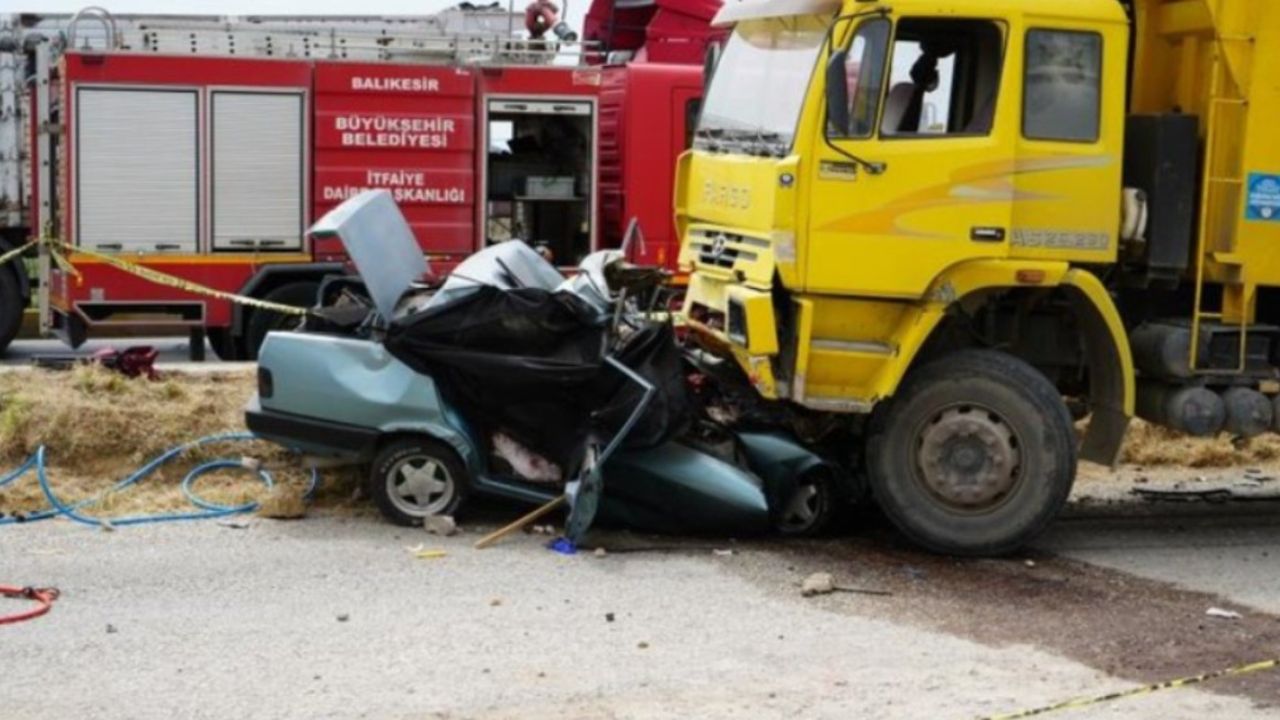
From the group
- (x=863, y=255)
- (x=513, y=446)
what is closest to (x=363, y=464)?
(x=513, y=446)

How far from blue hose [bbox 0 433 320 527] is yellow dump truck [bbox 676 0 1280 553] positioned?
2.73m

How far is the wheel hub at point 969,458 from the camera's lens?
9758 mm

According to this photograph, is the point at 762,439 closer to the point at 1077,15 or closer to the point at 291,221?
the point at 1077,15

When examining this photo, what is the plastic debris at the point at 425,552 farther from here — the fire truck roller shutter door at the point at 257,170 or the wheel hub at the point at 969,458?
the fire truck roller shutter door at the point at 257,170

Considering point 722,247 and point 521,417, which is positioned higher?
point 722,247

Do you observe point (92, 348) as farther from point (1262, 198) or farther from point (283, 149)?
point (1262, 198)

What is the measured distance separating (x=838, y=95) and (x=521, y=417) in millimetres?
2340

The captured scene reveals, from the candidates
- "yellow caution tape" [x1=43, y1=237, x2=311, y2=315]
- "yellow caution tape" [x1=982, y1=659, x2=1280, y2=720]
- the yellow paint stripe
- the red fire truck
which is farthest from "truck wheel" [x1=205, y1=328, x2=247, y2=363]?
"yellow caution tape" [x1=982, y1=659, x2=1280, y2=720]

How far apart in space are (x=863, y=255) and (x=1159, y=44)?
2205 mm

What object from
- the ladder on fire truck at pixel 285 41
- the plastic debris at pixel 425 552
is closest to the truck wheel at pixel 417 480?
the plastic debris at pixel 425 552

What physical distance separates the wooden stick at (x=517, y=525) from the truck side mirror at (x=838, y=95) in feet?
7.52

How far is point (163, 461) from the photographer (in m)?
10.7

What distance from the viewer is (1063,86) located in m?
9.60

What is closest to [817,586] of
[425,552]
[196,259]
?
[425,552]
